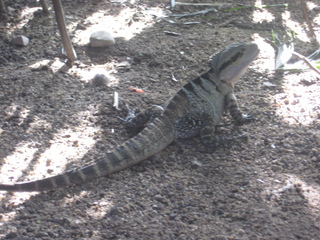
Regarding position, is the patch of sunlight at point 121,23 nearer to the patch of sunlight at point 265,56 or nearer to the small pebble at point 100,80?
the small pebble at point 100,80

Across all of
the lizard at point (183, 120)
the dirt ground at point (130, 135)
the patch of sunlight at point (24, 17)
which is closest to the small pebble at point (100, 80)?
the dirt ground at point (130, 135)

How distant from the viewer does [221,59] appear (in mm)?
4848

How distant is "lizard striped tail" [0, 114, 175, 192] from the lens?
3586 millimetres

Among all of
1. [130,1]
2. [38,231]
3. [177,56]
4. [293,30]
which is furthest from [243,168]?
[130,1]

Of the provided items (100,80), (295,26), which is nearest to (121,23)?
(100,80)

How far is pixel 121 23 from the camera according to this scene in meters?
7.00

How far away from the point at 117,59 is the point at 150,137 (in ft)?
6.91

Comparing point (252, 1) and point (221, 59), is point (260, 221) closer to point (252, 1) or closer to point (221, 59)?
point (221, 59)

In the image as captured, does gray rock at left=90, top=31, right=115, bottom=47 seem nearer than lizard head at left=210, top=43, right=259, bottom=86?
No

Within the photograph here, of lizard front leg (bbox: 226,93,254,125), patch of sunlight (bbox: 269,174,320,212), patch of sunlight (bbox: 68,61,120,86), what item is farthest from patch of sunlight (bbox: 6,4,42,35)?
patch of sunlight (bbox: 269,174,320,212)

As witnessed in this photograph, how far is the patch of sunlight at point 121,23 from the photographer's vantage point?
6.57 metres

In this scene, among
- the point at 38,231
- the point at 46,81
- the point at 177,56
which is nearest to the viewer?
the point at 38,231

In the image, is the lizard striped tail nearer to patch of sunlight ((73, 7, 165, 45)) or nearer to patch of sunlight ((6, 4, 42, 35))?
patch of sunlight ((73, 7, 165, 45))

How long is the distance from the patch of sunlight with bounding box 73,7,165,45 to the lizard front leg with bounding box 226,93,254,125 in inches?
91.8
